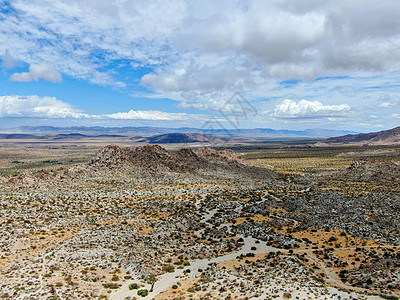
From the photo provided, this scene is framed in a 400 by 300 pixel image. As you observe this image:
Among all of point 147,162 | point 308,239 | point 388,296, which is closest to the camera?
point 388,296

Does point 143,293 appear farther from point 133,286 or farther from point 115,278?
point 115,278

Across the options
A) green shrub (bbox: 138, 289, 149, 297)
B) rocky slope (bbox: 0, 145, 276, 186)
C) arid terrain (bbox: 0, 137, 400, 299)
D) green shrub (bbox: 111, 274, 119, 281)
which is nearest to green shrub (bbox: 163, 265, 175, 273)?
arid terrain (bbox: 0, 137, 400, 299)

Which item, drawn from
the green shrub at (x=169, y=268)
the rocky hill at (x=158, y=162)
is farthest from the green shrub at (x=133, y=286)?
the rocky hill at (x=158, y=162)

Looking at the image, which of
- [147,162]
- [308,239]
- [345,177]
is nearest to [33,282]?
[308,239]

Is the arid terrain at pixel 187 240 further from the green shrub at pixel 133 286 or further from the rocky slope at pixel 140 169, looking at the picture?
the rocky slope at pixel 140 169

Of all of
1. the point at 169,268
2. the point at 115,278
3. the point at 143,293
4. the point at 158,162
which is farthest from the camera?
the point at 158,162

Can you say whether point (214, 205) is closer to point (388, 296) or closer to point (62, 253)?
point (62, 253)

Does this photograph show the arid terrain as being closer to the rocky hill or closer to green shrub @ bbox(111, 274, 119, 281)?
green shrub @ bbox(111, 274, 119, 281)

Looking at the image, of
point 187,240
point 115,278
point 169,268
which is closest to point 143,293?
point 115,278
